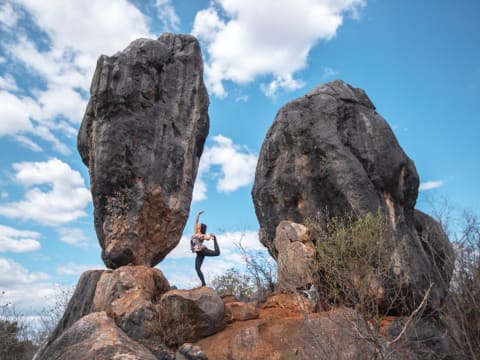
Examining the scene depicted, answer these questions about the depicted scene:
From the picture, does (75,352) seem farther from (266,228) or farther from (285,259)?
(266,228)

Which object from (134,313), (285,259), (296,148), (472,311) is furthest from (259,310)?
(472,311)

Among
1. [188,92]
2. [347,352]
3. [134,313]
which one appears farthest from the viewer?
[188,92]

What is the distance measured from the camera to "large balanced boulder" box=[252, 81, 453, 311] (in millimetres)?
13156

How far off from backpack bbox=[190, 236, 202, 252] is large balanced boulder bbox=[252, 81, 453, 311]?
3268 millimetres

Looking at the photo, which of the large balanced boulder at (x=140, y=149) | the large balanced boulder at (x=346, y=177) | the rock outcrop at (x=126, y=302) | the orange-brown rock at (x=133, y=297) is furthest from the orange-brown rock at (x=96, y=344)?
the large balanced boulder at (x=346, y=177)

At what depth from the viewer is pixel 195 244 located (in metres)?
12.5

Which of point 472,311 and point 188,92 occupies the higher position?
point 188,92

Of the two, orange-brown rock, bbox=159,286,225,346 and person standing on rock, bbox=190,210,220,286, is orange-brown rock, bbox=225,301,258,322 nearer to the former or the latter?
orange-brown rock, bbox=159,286,225,346

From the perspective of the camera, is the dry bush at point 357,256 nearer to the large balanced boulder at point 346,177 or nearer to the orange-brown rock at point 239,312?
the large balanced boulder at point 346,177

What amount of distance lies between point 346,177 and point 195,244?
5.29 meters

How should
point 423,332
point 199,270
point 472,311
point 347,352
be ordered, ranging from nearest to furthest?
1. point 347,352
2. point 423,332
3. point 199,270
4. point 472,311

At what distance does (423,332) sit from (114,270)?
30.4 feet

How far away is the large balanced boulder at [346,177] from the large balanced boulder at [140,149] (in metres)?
3.32

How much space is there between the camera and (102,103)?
48.4ft
